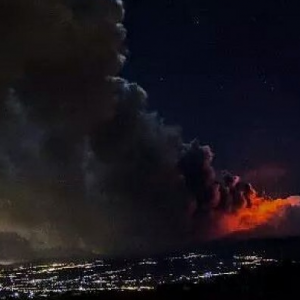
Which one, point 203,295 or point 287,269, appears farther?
point 287,269

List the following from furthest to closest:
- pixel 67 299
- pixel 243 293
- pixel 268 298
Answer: pixel 67 299 < pixel 243 293 < pixel 268 298

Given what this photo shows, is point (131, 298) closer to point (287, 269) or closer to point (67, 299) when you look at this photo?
point (67, 299)

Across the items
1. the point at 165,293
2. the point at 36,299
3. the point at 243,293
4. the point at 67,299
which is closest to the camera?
the point at 243,293

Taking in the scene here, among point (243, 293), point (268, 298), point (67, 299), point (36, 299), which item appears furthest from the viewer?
point (36, 299)

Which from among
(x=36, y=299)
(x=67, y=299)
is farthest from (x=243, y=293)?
(x=36, y=299)

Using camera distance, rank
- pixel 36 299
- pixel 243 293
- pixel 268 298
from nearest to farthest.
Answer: pixel 268 298
pixel 243 293
pixel 36 299

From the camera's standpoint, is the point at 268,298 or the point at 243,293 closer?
the point at 268,298

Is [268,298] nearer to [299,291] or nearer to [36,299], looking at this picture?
[299,291]

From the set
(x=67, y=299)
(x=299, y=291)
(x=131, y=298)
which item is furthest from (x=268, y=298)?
(x=67, y=299)
